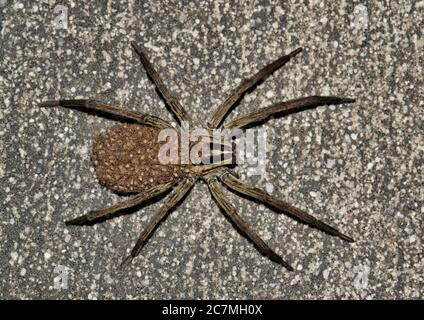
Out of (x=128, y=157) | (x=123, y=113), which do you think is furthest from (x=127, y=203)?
(x=123, y=113)

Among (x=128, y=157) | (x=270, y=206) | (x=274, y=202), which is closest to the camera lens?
(x=128, y=157)

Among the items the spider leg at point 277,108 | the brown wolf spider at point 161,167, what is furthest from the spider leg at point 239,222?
the spider leg at point 277,108

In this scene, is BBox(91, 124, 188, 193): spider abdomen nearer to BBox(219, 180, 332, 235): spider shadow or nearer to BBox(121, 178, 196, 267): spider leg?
BBox(121, 178, 196, 267): spider leg

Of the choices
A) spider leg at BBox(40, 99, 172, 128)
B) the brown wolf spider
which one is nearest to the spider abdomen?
the brown wolf spider

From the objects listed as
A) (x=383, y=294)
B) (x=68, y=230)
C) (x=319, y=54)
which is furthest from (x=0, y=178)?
(x=383, y=294)

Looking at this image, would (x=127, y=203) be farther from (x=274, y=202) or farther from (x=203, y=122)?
(x=274, y=202)
